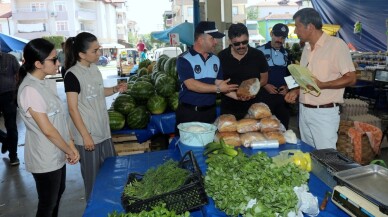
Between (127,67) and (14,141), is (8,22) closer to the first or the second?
(127,67)

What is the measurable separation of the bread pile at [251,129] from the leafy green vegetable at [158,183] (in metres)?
0.82

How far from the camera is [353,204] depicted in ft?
4.86

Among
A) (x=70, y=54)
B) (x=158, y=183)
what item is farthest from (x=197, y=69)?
(x=158, y=183)

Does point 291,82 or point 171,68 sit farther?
point 171,68

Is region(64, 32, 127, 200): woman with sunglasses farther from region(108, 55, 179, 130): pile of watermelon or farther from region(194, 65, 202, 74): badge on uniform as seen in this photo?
region(108, 55, 179, 130): pile of watermelon

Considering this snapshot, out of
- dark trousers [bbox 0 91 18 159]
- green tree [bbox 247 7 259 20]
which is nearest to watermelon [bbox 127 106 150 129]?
dark trousers [bbox 0 91 18 159]

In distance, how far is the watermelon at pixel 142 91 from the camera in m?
4.62

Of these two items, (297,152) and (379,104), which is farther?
(379,104)

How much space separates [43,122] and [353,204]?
2.03 m

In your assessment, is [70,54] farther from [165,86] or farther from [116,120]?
[165,86]

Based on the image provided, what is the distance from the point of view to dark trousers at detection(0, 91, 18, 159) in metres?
5.21

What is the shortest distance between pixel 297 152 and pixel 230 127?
0.71 meters

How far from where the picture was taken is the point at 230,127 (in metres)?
2.68

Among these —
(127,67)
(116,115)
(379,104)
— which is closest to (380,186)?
(116,115)
